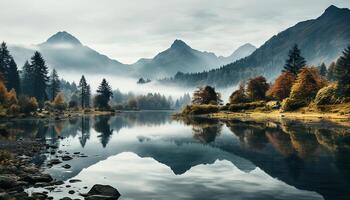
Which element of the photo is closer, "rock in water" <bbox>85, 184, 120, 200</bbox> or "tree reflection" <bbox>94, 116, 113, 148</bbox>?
"rock in water" <bbox>85, 184, 120, 200</bbox>

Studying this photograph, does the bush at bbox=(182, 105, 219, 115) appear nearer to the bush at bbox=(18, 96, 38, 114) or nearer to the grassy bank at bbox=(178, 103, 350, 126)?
the grassy bank at bbox=(178, 103, 350, 126)

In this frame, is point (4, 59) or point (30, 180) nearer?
point (30, 180)

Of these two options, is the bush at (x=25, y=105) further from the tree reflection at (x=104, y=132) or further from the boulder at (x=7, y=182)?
the boulder at (x=7, y=182)

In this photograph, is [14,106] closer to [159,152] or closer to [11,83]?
[11,83]

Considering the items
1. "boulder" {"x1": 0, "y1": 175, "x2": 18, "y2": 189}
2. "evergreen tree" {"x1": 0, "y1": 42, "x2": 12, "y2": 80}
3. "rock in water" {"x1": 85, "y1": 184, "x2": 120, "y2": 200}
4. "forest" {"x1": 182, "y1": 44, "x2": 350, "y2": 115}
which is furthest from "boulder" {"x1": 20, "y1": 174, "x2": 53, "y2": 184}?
"evergreen tree" {"x1": 0, "y1": 42, "x2": 12, "y2": 80}

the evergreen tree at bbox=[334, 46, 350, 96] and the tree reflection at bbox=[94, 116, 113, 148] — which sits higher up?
the evergreen tree at bbox=[334, 46, 350, 96]

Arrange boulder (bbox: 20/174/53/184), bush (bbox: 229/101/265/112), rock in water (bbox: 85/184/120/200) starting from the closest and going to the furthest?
rock in water (bbox: 85/184/120/200)
boulder (bbox: 20/174/53/184)
bush (bbox: 229/101/265/112)

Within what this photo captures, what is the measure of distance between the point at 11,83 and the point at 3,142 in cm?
10466

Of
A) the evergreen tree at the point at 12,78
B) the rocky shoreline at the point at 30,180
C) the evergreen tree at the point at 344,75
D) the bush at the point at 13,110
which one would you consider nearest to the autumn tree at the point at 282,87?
the evergreen tree at the point at 344,75

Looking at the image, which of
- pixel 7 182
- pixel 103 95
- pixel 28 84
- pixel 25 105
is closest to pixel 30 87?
pixel 28 84

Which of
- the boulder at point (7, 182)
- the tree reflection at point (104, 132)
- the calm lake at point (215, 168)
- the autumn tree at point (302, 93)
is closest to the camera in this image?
the boulder at point (7, 182)

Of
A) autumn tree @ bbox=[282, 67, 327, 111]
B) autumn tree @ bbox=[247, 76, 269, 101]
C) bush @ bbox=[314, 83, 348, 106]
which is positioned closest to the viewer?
bush @ bbox=[314, 83, 348, 106]

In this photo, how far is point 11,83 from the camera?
148750mm

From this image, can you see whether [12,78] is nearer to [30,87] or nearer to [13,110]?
[30,87]
